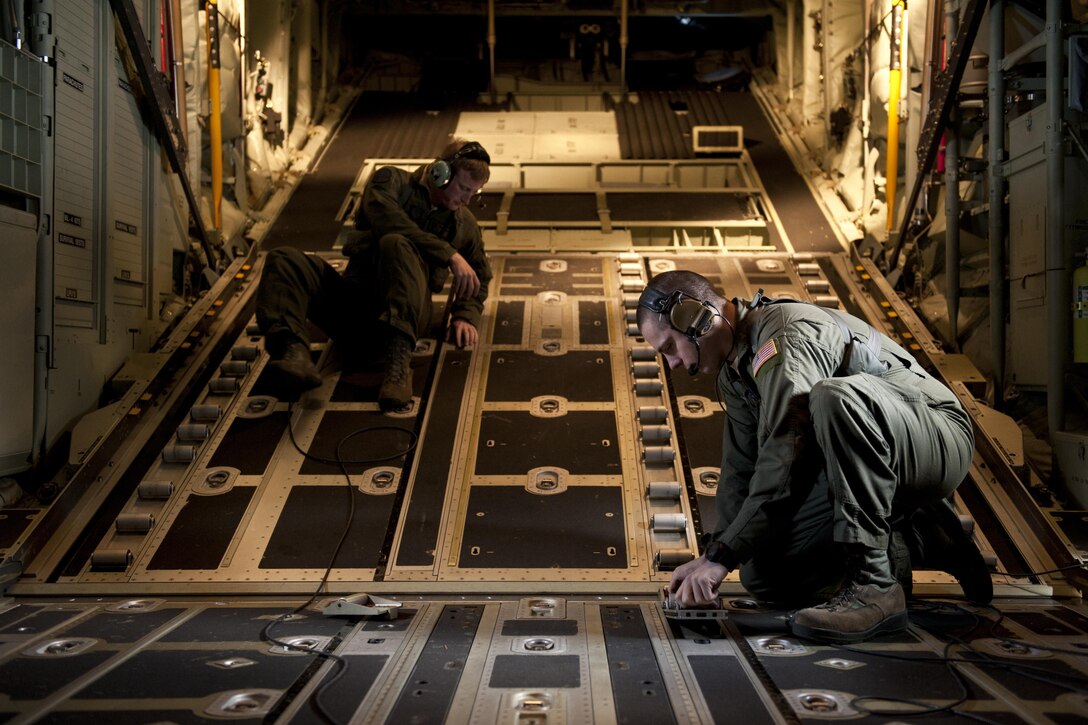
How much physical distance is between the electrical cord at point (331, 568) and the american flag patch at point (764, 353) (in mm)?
1445

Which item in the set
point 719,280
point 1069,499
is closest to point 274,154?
point 719,280

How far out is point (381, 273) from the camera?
179 inches

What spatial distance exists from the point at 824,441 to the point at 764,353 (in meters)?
0.31

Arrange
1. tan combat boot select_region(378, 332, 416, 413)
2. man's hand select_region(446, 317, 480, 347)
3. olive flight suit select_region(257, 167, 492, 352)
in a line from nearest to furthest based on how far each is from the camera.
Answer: tan combat boot select_region(378, 332, 416, 413) → olive flight suit select_region(257, 167, 492, 352) → man's hand select_region(446, 317, 480, 347)

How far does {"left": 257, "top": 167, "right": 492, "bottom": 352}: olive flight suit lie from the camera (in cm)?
439

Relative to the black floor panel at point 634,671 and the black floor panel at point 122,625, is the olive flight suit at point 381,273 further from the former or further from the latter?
the black floor panel at point 634,671

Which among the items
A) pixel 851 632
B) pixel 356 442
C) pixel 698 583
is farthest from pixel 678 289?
pixel 356 442

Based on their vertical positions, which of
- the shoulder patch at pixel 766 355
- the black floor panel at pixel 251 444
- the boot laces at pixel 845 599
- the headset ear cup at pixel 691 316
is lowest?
the boot laces at pixel 845 599

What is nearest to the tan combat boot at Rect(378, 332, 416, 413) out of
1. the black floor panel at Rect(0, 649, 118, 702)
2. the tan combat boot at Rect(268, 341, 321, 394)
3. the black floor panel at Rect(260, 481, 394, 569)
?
the tan combat boot at Rect(268, 341, 321, 394)

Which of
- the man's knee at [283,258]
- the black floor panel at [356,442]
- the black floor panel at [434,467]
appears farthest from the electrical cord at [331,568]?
the man's knee at [283,258]

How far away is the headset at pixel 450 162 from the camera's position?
4.52 m

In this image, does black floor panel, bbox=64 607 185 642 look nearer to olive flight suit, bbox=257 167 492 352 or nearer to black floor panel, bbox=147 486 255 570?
black floor panel, bbox=147 486 255 570

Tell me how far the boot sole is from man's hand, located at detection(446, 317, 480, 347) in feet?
8.91

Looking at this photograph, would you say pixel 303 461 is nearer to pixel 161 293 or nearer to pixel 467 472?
pixel 467 472
